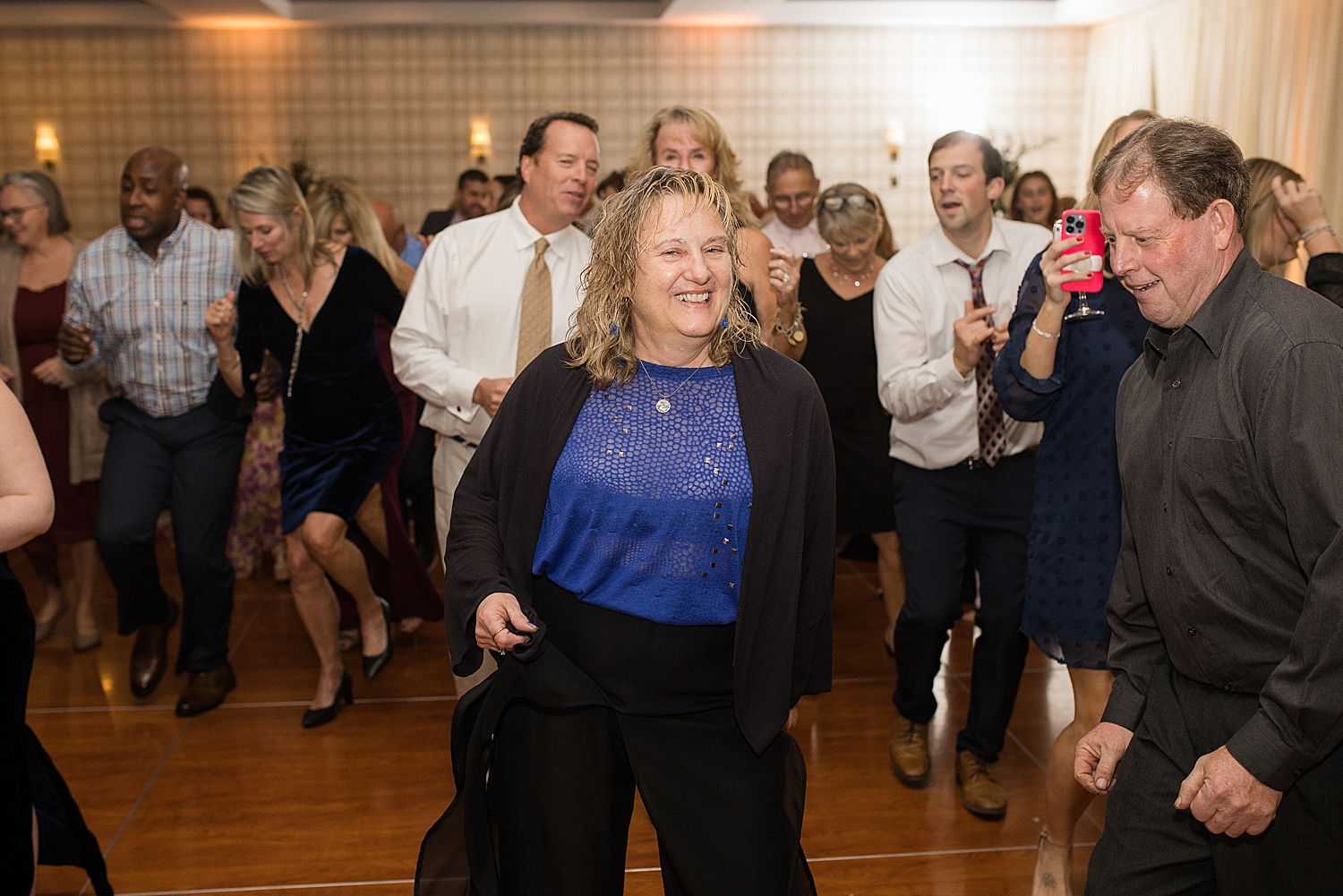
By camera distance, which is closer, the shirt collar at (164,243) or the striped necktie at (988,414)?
the striped necktie at (988,414)

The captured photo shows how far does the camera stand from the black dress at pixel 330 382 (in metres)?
4.08

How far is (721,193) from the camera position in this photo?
2170mm

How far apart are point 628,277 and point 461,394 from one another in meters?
1.22

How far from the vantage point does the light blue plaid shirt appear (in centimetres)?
417

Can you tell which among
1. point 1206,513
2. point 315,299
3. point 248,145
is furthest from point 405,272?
point 248,145

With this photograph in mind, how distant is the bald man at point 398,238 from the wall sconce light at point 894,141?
5.74m

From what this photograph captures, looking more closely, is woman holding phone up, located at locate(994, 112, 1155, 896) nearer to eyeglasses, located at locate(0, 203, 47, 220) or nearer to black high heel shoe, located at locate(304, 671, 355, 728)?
black high heel shoe, located at locate(304, 671, 355, 728)

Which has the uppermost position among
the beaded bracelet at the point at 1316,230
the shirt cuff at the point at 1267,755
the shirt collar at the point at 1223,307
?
the beaded bracelet at the point at 1316,230

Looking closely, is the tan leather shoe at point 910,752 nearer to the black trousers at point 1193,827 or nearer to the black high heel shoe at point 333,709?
the black trousers at point 1193,827

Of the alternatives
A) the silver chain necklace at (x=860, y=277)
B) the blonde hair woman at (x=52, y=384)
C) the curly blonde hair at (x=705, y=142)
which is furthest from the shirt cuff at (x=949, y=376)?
the blonde hair woman at (x=52, y=384)

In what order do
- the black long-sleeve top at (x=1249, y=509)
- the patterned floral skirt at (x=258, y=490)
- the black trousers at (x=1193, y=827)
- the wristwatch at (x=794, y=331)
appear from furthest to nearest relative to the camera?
the patterned floral skirt at (x=258, y=490)
the wristwatch at (x=794, y=331)
the black trousers at (x=1193, y=827)
the black long-sleeve top at (x=1249, y=509)

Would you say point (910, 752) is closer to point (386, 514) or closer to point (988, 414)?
point (988, 414)

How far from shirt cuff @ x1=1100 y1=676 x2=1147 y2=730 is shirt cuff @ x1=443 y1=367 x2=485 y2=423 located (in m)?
1.92

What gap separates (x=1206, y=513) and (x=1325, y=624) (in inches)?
10.0
